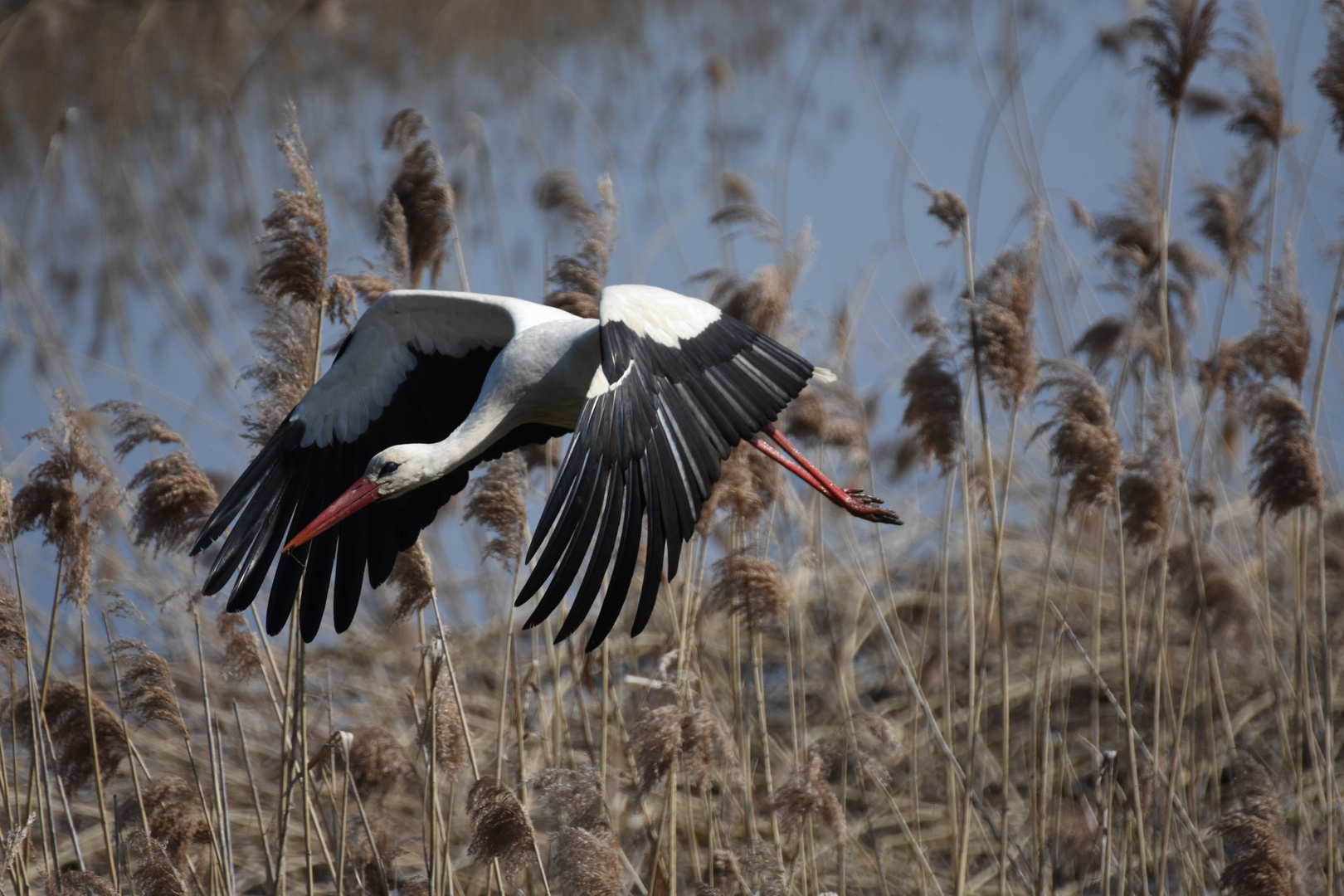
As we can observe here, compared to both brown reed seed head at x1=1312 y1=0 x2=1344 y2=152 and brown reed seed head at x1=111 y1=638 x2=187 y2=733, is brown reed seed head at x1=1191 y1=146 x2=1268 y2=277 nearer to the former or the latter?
brown reed seed head at x1=1312 y1=0 x2=1344 y2=152

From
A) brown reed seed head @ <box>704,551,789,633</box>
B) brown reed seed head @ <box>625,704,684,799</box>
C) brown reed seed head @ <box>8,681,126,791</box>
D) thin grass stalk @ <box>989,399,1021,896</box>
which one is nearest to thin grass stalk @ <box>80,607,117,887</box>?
brown reed seed head @ <box>8,681,126,791</box>

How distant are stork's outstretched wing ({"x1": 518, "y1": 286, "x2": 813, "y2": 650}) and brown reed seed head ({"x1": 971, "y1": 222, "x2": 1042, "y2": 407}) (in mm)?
606

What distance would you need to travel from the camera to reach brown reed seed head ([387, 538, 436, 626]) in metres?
3.24

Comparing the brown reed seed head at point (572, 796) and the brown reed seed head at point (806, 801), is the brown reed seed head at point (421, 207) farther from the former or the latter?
the brown reed seed head at point (806, 801)

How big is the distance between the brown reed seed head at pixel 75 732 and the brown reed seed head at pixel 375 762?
635mm

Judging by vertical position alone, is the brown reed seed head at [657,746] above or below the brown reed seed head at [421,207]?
below

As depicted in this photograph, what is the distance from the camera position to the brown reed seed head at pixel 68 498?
313cm

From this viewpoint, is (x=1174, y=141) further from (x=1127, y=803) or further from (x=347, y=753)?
(x=347, y=753)

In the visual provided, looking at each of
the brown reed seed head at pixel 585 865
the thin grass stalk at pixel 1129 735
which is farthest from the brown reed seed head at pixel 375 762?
the thin grass stalk at pixel 1129 735

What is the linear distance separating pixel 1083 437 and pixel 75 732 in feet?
9.40

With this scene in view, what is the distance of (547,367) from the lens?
335 cm

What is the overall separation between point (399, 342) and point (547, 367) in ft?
2.20

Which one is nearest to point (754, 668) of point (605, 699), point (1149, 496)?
point (605, 699)

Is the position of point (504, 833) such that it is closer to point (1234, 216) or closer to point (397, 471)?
point (397, 471)
